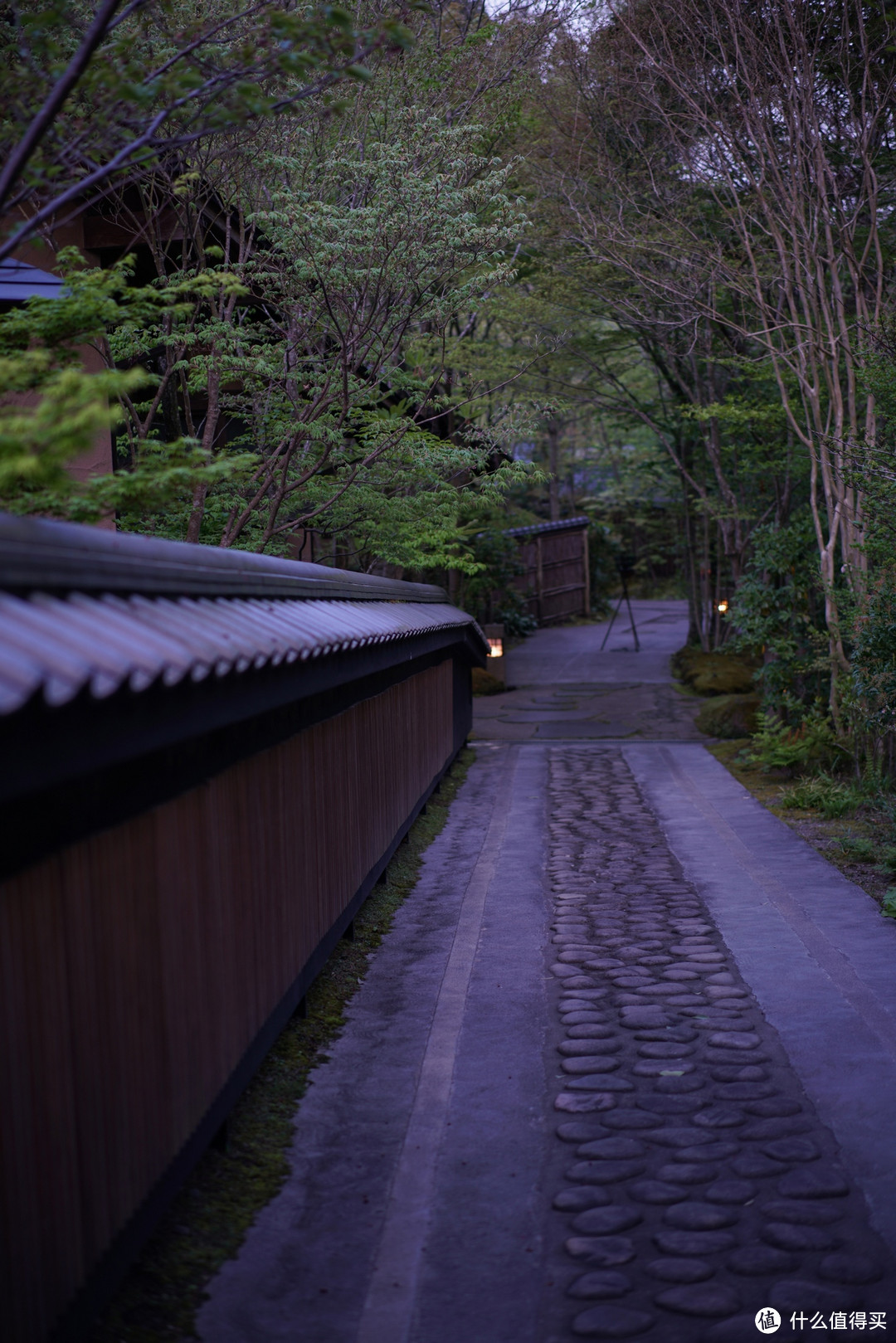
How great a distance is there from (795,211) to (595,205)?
258 inches

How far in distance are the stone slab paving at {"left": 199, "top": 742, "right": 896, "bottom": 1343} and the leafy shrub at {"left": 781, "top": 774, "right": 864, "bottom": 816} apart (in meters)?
2.91

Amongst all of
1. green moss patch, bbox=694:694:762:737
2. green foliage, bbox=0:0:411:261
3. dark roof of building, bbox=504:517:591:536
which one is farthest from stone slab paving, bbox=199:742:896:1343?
dark roof of building, bbox=504:517:591:536

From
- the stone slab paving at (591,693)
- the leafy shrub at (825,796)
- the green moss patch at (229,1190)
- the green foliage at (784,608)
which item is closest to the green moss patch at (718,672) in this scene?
the stone slab paving at (591,693)

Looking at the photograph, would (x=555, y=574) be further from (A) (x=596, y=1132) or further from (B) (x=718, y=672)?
(A) (x=596, y=1132)

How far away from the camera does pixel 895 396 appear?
411 inches

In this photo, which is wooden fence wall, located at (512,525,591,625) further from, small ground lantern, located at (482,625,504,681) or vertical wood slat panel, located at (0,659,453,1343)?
vertical wood slat panel, located at (0,659,453,1343)

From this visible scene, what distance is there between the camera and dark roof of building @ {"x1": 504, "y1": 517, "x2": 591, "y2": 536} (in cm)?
3384

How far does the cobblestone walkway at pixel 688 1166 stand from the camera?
3.49 m

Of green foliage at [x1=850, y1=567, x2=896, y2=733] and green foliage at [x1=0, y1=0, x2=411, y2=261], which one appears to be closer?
green foliage at [x1=0, y1=0, x2=411, y2=261]

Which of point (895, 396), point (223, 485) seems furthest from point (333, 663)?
point (895, 396)

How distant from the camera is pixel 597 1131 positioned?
4.71m

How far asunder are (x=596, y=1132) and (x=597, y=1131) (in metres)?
0.02

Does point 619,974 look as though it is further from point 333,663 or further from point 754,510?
point 754,510

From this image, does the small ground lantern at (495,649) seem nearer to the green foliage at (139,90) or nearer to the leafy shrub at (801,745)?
the leafy shrub at (801,745)
